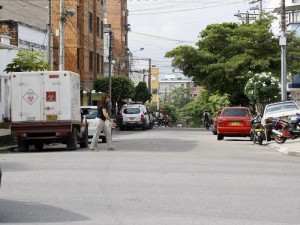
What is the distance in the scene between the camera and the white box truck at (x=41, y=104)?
2227 cm

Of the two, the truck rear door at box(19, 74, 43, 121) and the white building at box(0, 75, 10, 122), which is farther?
the white building at box(0, 75, 10, 122)

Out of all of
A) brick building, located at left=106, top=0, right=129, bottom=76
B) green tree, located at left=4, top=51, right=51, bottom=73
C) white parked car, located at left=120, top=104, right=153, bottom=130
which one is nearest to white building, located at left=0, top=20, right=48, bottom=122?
green tree, located at left=4, top=51, right=51, bottom=73

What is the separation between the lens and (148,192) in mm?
11305

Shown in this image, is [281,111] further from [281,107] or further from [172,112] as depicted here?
[172,112]

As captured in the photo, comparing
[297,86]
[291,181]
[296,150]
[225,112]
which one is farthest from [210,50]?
[291,181]

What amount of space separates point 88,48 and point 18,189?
44.1 meters

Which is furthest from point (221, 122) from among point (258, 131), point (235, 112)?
point (258, 131)

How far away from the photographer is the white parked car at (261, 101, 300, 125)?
2805 centimetres

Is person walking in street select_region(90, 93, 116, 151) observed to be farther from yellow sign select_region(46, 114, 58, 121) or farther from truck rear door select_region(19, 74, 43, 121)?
truck rear door select_region(19, 74, 43, 121)

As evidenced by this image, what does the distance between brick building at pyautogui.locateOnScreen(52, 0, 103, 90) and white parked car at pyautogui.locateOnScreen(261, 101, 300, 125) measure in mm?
24796

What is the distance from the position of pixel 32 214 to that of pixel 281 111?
21.1 meters

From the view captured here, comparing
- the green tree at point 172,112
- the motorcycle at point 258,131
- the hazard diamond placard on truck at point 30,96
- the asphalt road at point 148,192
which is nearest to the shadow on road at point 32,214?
the asphalt road at point 148,192

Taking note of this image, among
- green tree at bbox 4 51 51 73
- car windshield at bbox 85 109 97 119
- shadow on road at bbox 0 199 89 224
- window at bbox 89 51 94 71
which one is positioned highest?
window at bbox 89 51 94 71

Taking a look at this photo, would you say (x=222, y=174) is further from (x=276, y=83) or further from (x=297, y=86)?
(x=297, y=86)
